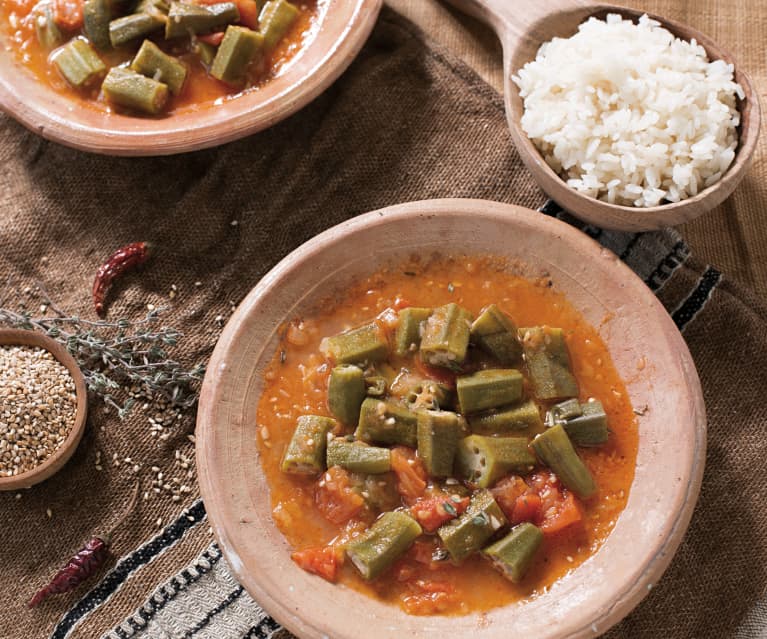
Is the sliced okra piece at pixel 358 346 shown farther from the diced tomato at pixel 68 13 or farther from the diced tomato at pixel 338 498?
the diced tomato at pixel 68 13

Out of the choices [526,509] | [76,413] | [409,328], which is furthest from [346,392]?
[76,413]

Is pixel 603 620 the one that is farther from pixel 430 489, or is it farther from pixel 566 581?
pixel 430 489

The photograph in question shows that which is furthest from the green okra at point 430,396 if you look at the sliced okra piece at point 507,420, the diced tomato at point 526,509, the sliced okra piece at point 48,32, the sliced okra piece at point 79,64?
the sliced okra piece at point 48,32

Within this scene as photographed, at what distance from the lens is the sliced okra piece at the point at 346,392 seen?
131 inches

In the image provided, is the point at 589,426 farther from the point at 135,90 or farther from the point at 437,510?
the point at 135,90

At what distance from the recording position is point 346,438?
11.0 feet

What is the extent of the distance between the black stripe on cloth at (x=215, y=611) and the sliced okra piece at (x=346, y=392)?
890 mm

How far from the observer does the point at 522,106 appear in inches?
147

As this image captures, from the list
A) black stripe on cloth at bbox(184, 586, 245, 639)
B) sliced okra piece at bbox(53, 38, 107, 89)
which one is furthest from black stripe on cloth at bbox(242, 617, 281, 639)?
sliced okra piece at bbox(53, 38, 107, 89)

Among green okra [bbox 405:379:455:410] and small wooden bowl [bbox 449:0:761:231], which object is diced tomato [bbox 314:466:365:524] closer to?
green okra [bbox 405:379:455:410]

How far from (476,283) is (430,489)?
0.86 meters

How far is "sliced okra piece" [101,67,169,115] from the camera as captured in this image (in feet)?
12.7

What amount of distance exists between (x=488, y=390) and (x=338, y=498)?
69 centimetres

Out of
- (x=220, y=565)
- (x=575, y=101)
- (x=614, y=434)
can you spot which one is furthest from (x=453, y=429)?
(x=575, y=101)
